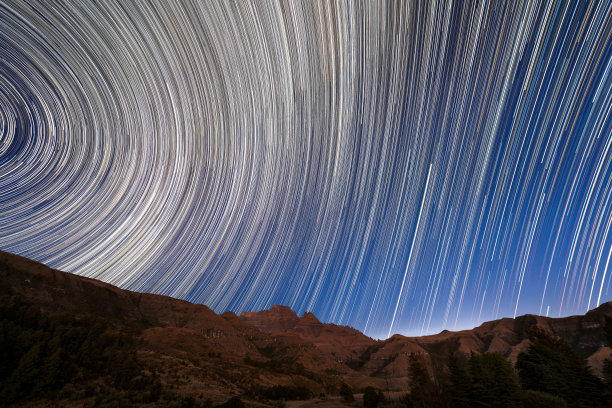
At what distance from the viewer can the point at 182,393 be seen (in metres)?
21.1

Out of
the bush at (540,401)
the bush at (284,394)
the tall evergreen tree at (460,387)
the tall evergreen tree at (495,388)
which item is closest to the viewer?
the bush at (540,401)

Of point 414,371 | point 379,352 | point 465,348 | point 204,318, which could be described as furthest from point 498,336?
point 414,371

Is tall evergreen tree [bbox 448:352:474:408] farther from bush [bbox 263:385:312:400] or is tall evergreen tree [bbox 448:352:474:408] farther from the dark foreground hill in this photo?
bush [bbox 263:385:312:400]

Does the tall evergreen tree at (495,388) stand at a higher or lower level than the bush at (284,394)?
higher

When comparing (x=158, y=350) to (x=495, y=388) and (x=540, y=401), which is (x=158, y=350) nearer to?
(x=495, y=388)

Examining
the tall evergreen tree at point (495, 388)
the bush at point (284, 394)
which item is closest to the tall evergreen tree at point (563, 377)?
the tall evergreen tree at point (495, 388)

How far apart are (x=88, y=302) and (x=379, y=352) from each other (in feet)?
362

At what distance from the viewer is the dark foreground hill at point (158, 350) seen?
1802 cm

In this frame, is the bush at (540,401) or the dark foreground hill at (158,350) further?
the dark foreground hill at (158,350)

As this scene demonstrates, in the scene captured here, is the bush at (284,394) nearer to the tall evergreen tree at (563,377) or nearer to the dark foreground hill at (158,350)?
the dark foreground hill at (158,350)

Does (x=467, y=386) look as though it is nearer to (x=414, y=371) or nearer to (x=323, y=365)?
(x=414, y=371)

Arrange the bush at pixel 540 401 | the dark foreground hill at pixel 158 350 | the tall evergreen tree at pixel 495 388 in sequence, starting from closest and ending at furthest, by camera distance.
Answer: the bush at pixel 540 401 < the tall evergreen tree at pixel 495 388 < the dark foreground hill at pixel 158 350

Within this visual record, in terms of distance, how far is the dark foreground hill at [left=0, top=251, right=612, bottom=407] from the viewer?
18016mm

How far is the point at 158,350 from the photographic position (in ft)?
153
